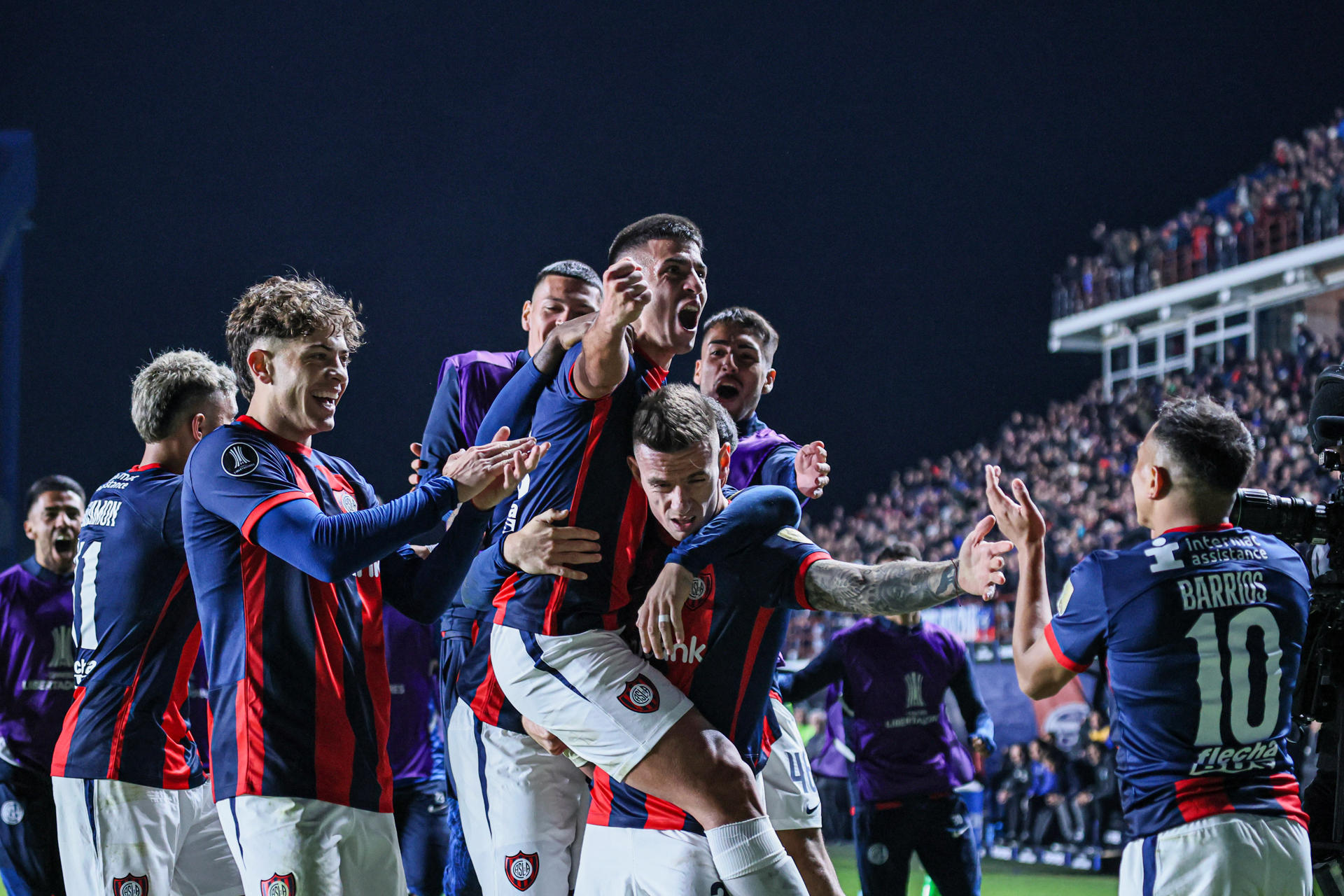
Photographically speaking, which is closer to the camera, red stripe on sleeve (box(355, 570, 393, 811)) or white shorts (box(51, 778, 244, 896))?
red stripe on sleeve (box(355, 570, 393, 811))

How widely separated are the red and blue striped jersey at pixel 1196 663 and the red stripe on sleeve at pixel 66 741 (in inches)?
126

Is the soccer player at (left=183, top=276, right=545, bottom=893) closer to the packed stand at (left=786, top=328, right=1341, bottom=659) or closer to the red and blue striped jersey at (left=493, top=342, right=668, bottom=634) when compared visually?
the red and blue striped jersey at (left=493, top=342, right=668, bottom=634)

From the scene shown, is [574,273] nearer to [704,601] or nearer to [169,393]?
[169,393]

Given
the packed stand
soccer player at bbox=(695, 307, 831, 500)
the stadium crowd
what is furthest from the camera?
the stadium crowd

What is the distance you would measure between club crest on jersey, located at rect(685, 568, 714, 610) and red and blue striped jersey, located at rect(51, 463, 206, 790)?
1.76m

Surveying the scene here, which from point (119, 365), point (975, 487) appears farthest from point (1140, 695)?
point (119, 365)

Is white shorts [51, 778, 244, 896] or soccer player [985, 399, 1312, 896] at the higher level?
soccer player [985, 399, 1312, 896]

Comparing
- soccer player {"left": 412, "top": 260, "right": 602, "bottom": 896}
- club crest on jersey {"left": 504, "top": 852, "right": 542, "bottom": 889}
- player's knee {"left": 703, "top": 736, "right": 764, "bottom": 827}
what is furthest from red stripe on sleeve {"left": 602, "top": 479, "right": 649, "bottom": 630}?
club crest on jersey {"left": 504, "top": 852, "right": 542, "bottom": 889}

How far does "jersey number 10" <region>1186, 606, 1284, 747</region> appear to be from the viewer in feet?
10.9

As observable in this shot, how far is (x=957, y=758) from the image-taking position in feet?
21.9

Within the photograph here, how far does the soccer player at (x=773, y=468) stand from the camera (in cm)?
414

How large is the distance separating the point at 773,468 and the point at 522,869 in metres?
1.70

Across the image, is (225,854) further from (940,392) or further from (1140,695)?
(940,392)

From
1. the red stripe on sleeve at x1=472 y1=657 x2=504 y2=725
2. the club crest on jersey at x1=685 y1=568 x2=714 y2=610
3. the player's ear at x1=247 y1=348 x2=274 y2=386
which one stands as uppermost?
the player's ear at x1=247 y1=348 x2=274 y2=386
